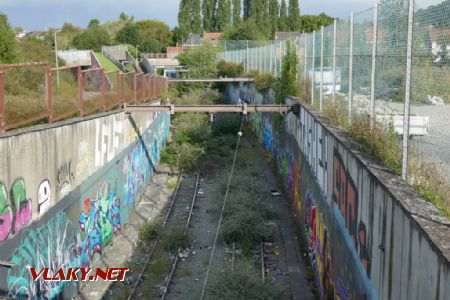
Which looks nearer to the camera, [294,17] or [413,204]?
[413,204]

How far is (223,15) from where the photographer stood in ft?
357

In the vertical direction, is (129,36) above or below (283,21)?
below

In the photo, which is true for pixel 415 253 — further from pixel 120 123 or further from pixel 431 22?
pixel 120 123

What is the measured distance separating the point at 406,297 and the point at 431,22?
2.56 metres

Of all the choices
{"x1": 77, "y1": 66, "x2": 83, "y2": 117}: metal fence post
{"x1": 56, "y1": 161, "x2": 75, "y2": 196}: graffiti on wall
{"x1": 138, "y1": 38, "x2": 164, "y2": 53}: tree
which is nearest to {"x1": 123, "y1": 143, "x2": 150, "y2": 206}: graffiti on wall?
{"x1": 77, "y1": 66, "x2": 83, "y2": 117}: metal fence post

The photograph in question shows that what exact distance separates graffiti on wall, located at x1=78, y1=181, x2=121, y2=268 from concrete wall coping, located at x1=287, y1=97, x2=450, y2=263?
23.7 feet

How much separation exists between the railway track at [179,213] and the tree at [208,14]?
87.8 meters

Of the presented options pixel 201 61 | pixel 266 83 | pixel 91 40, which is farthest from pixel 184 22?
pixel 266 83

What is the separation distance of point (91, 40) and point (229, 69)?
63619 mm

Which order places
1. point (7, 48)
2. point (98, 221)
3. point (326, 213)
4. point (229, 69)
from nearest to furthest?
point (326, 213) → point (98, 221) → point (7, 48) → point (229, 69)

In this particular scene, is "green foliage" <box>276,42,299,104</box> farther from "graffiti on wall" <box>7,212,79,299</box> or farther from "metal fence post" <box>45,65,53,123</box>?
"graffiti on wall" <box>7,212,79,299</box>

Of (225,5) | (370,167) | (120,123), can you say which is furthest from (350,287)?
(225,5)

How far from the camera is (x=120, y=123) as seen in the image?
60.1ft

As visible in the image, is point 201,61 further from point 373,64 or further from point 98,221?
point 373,64
